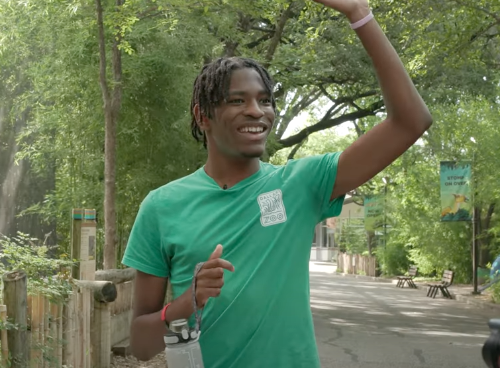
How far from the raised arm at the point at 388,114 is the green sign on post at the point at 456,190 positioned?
27.8m

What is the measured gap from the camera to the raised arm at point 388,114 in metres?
2.51

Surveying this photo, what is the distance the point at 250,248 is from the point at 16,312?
425cm

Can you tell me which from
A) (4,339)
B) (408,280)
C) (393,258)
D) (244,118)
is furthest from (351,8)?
(393,258)

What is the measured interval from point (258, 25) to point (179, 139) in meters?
8.49

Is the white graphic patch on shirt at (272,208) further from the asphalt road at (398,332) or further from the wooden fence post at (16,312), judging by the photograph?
the asphalt road at (398,332)

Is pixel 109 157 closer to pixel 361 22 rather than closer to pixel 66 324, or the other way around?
pixel 66 324

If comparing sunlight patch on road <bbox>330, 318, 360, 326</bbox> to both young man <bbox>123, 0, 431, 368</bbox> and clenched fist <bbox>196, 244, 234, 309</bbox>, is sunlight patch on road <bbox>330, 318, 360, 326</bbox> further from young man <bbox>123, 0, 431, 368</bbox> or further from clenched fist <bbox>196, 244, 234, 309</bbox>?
clenched fist <bbox>196, 244, 234, 309</bbox>

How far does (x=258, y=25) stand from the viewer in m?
23.2

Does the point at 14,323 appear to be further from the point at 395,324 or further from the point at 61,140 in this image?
the point at 395,324

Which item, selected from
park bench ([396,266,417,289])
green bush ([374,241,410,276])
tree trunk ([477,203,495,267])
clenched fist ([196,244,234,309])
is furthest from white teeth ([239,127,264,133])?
green bush ([374,241,410,276])

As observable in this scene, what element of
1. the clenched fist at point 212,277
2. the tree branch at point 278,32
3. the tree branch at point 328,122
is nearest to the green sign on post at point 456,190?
the tree branch at point 328,122

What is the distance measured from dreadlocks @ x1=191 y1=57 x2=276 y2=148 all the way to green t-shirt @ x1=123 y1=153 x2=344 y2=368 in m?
0.21

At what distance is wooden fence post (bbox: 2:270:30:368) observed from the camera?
6316 mm

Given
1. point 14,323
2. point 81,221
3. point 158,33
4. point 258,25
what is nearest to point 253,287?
point 14,323
